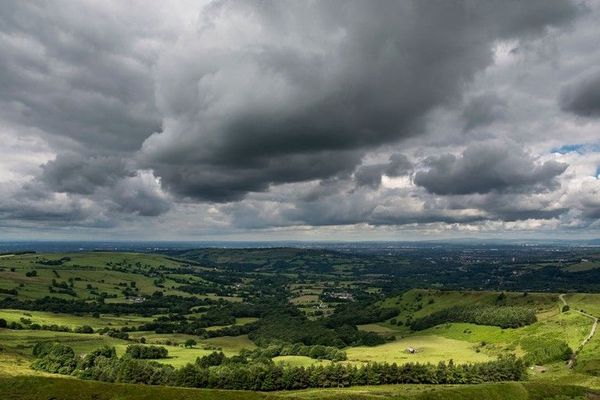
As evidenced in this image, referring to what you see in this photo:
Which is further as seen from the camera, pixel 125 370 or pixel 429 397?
pixel 125 370

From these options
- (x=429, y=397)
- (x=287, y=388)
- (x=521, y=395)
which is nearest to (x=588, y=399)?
(x=521, y=395)

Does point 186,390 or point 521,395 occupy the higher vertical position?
point 186,390

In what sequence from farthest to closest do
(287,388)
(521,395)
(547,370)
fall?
(547,370), (287,388), (521,395)

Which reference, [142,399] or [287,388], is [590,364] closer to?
[287,388]

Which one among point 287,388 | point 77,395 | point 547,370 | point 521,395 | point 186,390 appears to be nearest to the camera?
point 77,395

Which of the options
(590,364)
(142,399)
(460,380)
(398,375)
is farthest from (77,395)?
(590,364)

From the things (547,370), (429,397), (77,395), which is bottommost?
(547,370)

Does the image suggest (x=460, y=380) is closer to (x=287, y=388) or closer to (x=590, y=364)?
(x=590, y=364)
